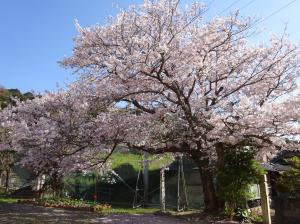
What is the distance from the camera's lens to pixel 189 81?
44.6 ft

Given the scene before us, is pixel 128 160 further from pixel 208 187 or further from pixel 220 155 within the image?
pixel 220 155

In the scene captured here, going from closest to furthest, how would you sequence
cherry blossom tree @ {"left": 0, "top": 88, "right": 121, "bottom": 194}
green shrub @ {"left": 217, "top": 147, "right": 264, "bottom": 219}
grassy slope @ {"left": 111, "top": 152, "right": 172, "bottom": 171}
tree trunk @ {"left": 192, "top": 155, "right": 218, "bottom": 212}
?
1. green shrub @ {"left": 217, "top": 147, "right": 264, "bottom": 219}
2. cherry blossom tree @ {"left": 0, "top": 88, "right": 121, "bottom": 194}
3. tree trunk @ {"left": 192, "top": 155, "right": 218, "bottom": 212}
4. grassy slope @ {"left": 111, "top": 152, "right": 172, "bottom": 171}

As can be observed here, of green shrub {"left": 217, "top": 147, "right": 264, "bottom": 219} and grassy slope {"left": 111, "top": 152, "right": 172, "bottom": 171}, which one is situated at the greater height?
grassy slope {"left": 111, "top": 152, "right": 172, "bottom": 171}

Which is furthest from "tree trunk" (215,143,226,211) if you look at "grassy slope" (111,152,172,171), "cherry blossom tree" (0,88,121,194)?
"grassy slope" (111,152,172,171)

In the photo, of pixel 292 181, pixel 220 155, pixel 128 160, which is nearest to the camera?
pixel 292 181

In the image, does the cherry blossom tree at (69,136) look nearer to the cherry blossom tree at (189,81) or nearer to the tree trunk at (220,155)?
the cherry blossom tree at (189,81)

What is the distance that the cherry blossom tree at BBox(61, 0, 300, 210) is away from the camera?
41.3 feet

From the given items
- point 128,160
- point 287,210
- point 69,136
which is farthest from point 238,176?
point 128,160

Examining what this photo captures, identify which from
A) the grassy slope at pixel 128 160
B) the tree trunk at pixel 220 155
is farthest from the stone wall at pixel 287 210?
the grassy slope at pixel 128 160

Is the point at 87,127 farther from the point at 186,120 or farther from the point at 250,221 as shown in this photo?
the point at 250,221

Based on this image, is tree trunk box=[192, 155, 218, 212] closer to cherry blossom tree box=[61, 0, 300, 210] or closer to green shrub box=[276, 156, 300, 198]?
cherry blossom tree box=[61, 0, 300, 210]

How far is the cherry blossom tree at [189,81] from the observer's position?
12.6 m

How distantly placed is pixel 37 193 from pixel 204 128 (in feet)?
45.2

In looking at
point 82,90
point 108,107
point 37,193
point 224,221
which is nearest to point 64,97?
point 82,90
